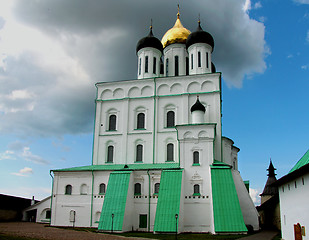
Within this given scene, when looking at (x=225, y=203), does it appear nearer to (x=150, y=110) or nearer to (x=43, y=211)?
(x=150, y=110)

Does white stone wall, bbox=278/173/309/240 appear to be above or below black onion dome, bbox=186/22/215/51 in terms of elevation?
below

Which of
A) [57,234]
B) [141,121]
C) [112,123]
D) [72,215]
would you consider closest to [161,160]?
[141,121]

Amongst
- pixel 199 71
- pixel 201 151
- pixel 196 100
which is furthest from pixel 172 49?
pixel 201 151

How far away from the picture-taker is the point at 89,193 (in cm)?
2347

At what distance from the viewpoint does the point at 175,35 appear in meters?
30.6

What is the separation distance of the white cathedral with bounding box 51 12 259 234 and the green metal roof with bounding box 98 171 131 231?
0.22ft

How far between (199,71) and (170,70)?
341cm

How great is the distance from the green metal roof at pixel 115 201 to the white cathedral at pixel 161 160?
0.07 meters

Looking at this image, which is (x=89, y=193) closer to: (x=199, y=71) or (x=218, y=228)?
(x=218, y=228)

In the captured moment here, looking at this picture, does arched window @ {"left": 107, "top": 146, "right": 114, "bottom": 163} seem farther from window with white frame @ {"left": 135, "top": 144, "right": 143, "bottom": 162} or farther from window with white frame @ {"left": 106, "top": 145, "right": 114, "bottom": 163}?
window with white frame @ {"left": 135, "top": 144, "right": 143, "bottom": 162}

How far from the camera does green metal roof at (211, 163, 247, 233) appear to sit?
18.3 meters

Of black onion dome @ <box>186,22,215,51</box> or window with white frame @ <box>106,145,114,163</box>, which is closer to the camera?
window with white frame @ <box>106,145,114,163</box>


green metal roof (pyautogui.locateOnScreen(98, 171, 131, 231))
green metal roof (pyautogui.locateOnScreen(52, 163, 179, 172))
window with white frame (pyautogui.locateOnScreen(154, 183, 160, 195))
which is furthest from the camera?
green metal roof (pyautogui.locateOnScreen(52, 163, 179, 172))

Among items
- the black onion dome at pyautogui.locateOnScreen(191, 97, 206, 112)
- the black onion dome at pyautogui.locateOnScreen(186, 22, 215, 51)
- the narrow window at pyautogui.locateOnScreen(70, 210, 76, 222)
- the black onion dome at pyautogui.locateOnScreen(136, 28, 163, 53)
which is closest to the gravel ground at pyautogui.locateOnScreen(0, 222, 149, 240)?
the narrow window at pyautogui.locateOnScreen(70, 210, 76, 222)
